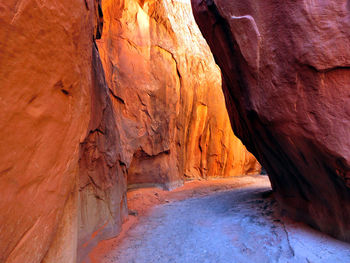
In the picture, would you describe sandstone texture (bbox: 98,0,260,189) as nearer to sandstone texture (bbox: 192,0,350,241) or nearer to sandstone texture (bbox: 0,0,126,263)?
sandstone texture (bbox: 192,0,350,241)

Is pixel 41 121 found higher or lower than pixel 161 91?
lower

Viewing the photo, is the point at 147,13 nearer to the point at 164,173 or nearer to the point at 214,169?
the point at 164,173

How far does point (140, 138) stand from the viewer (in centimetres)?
830

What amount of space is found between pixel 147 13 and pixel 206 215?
8234 mm

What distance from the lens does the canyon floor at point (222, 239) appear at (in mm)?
3084

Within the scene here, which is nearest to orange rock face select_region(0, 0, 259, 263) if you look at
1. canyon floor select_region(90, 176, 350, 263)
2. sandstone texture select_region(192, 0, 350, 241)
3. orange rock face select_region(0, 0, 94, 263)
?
orange rock face select_region(0, 0, 94, 263)

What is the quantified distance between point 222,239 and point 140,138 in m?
5.20

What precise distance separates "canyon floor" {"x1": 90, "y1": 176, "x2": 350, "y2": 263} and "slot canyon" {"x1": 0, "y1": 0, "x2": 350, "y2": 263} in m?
0.03

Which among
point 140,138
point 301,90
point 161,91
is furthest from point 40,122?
point 161,91

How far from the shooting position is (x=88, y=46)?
7.48ft

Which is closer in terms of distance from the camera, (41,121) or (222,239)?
(41,121)

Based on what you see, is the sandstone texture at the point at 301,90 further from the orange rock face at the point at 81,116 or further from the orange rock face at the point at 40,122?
the orange rock face at the point at 40,122

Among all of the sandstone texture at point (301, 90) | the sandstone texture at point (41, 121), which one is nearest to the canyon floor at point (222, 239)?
the sandstone texture at point (301, 90)

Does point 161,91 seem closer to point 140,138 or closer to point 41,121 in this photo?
point 140,138
